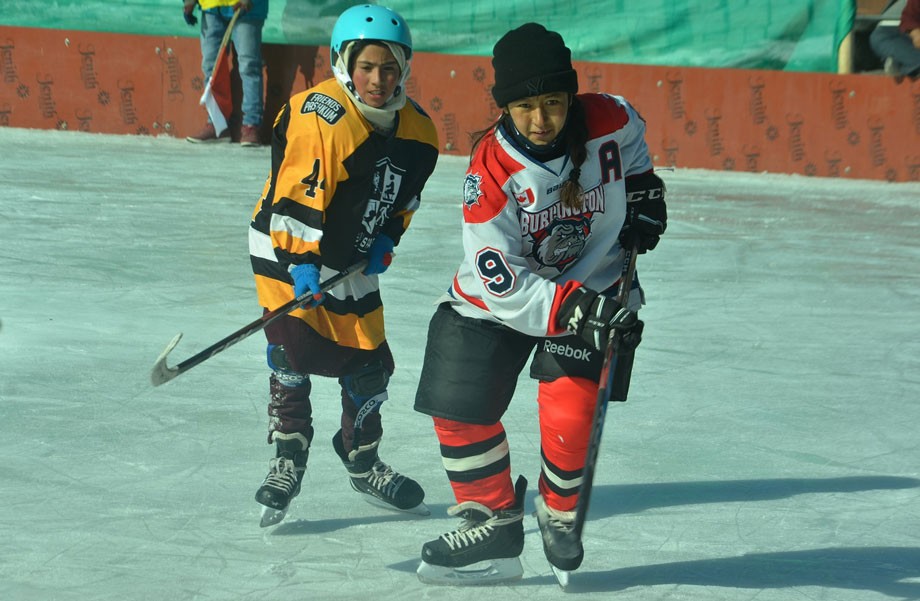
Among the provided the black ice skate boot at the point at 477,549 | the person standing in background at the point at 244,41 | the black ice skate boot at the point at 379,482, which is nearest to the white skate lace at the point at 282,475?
the black ice skate boot at the point at 379,482

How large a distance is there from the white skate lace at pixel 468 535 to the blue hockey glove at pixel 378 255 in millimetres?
743

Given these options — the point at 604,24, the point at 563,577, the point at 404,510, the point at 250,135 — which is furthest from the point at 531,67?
the point at 250,135

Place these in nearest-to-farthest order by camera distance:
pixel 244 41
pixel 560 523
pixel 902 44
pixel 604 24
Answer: pixel 560 523 → pixel 902 44 → pixel 604 24 → pixel 244 41

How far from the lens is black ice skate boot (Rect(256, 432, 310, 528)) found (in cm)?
329

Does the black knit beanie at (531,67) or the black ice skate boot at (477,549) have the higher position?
the black knit beanie at (531,67)

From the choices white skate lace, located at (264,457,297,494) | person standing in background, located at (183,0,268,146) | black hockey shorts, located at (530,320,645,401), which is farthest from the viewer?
person standing in background, located at (183,0,268,146)

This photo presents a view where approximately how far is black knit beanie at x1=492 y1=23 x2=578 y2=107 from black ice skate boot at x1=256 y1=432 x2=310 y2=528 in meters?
1.14

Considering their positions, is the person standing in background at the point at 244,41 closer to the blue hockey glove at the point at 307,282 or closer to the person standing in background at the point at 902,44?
the person standing in background at the point at 902,44

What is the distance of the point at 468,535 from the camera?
10.0 ft

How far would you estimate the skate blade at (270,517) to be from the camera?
329cm

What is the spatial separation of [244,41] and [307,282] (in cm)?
648

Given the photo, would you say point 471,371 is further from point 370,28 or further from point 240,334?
point 370,28

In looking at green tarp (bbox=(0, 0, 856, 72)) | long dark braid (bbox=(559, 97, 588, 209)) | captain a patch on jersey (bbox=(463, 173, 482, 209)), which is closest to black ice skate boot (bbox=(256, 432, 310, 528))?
captain a patch on jersey (bbox=(463, 173, 482, 209))

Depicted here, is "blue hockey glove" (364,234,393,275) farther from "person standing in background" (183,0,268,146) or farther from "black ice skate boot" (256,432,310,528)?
"person standing in background" (183,0,268,146)
